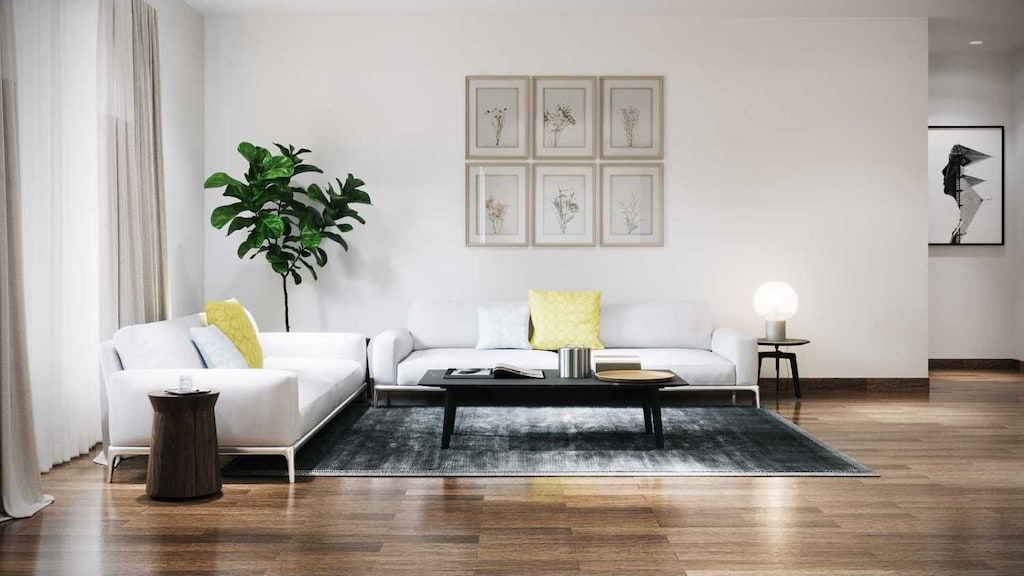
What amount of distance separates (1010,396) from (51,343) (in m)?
6.63

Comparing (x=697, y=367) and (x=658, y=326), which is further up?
(x=658, y=326)

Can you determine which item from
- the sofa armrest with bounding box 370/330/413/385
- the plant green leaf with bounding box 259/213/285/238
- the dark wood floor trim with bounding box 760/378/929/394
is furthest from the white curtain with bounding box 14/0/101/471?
the dark wood floor trim with bounding box 760/378/929/394

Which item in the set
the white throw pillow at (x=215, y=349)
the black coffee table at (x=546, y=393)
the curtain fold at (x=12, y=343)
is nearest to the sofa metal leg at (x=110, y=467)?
the curtain fold at (x=12, y=343)

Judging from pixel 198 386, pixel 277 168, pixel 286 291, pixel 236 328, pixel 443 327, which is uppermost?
pixel 277 168

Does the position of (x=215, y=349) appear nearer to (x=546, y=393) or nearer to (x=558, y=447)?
(x=546, y=393)

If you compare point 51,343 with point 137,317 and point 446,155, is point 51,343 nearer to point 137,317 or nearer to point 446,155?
point 137,317

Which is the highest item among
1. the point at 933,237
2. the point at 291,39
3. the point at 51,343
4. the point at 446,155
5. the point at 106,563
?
the point at 291,39

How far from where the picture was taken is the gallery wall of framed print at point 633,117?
658cm

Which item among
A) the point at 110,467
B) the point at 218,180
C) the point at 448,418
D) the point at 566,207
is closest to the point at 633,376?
the point at 448,418

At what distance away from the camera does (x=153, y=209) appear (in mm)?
5156

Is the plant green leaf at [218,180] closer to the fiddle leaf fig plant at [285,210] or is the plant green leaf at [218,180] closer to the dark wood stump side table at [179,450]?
the fiddle leaf fig plant at [285,210]

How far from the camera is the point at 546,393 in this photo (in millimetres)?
4406

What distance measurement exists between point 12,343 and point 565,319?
369cm

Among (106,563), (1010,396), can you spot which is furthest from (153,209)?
(1010,396)
